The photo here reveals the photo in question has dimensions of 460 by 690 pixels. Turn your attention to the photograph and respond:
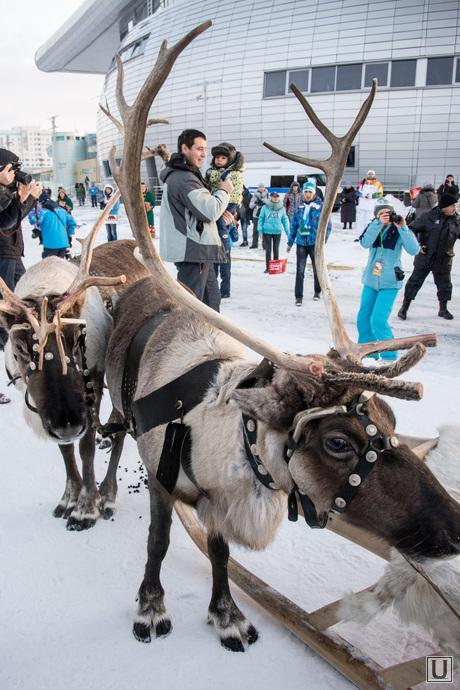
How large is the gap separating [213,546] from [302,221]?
7.14 m

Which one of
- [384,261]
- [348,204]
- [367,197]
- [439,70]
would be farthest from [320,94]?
[384,261]

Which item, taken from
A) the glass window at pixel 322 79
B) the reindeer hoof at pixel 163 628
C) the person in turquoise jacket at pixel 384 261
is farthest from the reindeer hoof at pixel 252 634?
the glass window at pixel 322 79

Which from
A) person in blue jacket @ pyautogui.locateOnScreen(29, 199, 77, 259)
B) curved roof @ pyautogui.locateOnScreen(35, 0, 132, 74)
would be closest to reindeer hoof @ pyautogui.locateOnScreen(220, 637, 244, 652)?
person in blue jacket @ pyautogui.locateOnScreen(29, 199, 77, 259)

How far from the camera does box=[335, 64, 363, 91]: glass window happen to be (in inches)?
1085

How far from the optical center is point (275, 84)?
2981 cm

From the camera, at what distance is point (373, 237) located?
564cm

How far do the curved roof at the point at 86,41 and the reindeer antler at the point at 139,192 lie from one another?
175 feet

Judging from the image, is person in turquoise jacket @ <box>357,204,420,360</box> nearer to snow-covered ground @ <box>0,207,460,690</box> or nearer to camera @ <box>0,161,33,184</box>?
snow-covered ground @ <box>0,207,460,690</box>

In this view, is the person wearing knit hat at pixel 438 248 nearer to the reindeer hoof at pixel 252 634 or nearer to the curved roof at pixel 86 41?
the reindeer hoof at pixel 252 634

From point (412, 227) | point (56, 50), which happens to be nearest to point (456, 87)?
point (412, 227)

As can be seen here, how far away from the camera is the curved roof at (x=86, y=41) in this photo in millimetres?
47750

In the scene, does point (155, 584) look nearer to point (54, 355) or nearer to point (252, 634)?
point (252, 634)

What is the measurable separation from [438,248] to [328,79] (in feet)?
82.4

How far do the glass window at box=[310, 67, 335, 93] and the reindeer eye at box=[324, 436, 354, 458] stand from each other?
31.2 meters
